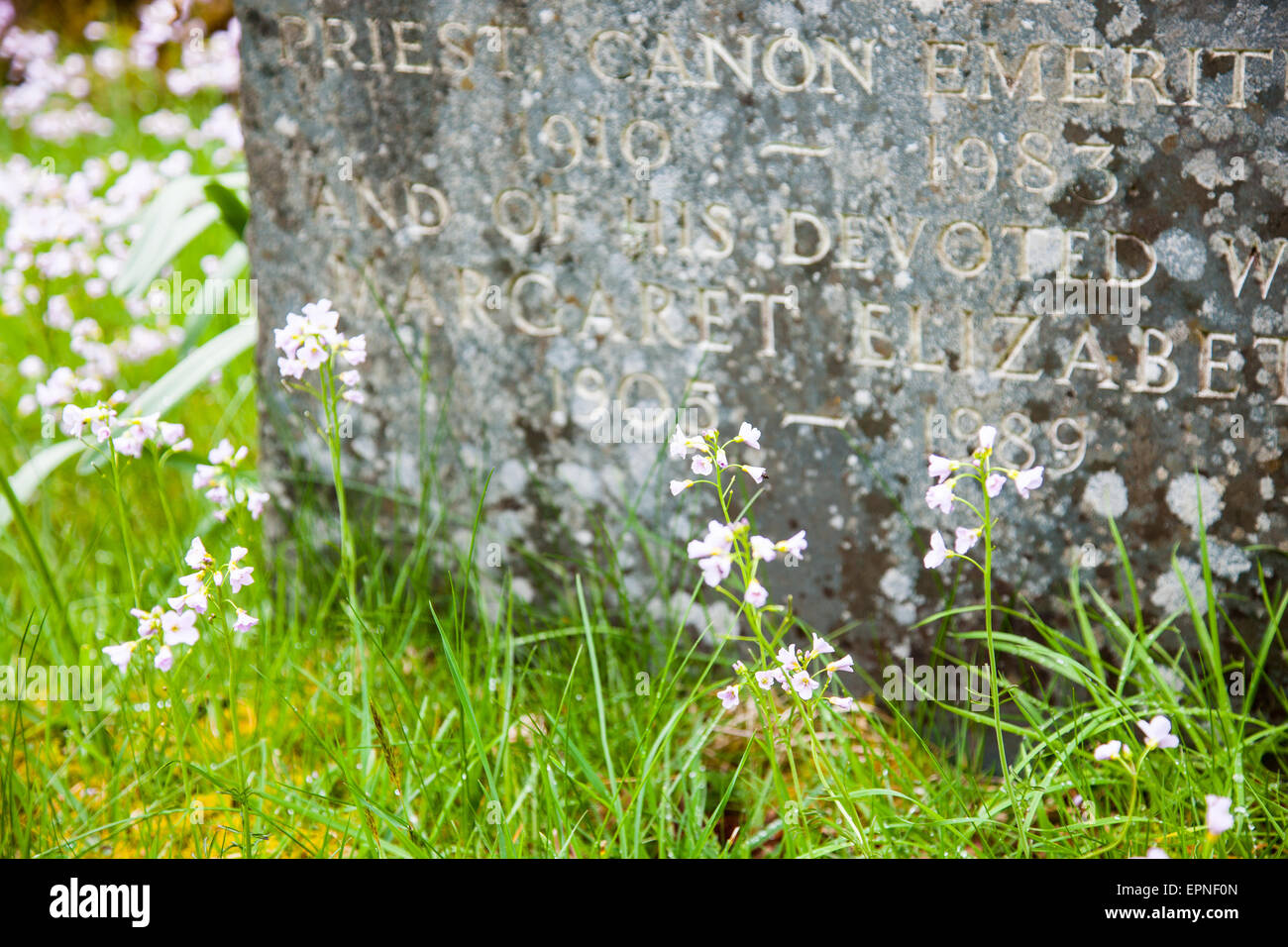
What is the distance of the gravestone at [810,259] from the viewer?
73.9 inches

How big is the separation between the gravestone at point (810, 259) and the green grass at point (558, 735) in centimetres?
15

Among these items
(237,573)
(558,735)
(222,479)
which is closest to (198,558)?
(237,573)

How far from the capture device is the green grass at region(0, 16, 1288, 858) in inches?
64.2

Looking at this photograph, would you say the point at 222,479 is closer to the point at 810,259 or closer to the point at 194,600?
the point at 194,600

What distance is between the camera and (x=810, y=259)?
2057mm

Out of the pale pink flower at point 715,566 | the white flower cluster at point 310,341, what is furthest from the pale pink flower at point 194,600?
the pale pink flower at point 715,566

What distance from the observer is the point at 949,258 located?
2004 millimetres

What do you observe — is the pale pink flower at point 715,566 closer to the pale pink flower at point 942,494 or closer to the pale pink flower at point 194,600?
the pale pink flower at point 942,494

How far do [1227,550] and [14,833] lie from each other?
2162 mm

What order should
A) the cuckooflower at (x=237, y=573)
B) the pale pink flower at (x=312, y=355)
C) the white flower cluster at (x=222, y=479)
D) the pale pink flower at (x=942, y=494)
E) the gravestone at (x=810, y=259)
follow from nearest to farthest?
the pale pink flower at (x=942, y=494)
the cuckooflower at (x=237, y=573)
the pale pink flower at (x=312, y=355)
the white flower cluster at (x=222, y=479)
the gravestone at (x=810, y=259)

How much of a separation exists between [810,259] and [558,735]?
39.8 inches

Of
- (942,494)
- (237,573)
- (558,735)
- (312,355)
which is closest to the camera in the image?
(942,494)

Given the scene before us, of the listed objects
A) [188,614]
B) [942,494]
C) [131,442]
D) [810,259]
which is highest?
[810,259]

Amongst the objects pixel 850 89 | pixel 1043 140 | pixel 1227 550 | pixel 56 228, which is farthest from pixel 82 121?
pixel 1227 550
